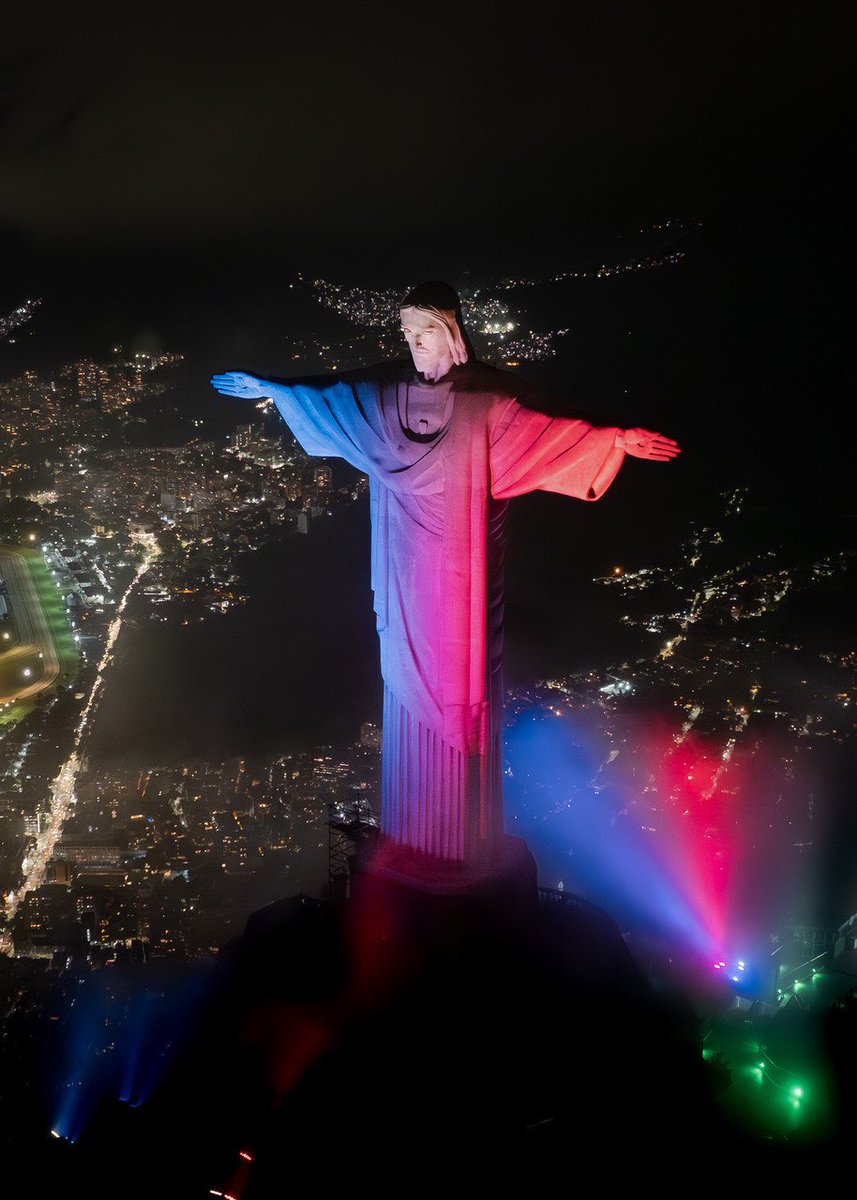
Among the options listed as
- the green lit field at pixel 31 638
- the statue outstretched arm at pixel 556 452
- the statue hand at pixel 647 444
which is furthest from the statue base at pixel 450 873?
the green lit field at pixel 31 638

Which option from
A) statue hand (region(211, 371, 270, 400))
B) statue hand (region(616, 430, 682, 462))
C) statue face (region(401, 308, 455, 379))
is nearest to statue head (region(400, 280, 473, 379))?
statue face (region(401, 308, 455, 379))

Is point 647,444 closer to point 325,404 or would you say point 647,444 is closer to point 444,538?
point 444,538

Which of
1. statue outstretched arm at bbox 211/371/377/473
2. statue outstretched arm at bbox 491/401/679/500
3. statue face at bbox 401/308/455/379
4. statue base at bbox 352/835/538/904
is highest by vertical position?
statue face at bbox 401/308/455/379

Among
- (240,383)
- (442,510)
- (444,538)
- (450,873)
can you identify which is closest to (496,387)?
(442,510)

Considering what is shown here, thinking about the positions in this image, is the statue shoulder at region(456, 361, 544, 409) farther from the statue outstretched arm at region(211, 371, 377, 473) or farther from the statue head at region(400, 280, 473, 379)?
the statue outstretched arm at region(211, 371, 377, 473)

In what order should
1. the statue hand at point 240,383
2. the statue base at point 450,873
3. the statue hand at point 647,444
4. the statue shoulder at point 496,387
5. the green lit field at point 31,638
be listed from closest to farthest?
the statue hand at point 647,444, the statue shoulder at point 496,387, the statue hand at point 240,383, the statue base at point 450,873, the green lit field at point 31,638

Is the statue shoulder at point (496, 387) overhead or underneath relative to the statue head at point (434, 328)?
underneath

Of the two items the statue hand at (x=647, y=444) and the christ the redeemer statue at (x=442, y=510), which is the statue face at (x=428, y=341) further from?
the statue hand at (x=647, y=444)
